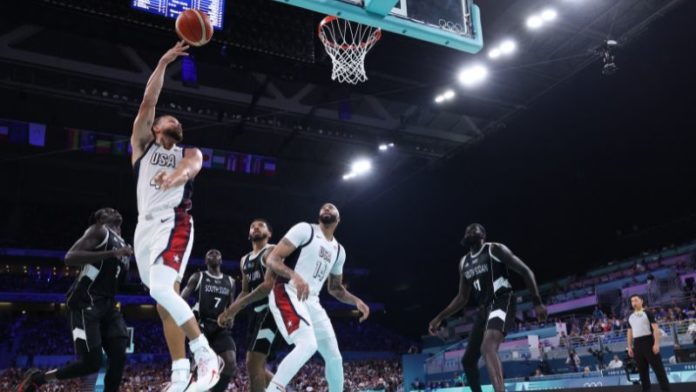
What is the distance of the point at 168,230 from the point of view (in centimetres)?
411

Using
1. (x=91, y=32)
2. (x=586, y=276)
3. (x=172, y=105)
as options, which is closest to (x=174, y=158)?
(x=91, y=32)

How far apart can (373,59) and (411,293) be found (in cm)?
1919

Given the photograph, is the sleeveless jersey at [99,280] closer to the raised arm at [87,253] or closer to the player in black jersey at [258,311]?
the raised arm at [87,253]

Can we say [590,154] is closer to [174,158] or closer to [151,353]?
[174,158]

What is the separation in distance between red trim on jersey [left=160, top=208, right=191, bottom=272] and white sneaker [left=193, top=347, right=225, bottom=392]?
25.3 inches

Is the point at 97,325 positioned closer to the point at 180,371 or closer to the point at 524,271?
the point at 180,371

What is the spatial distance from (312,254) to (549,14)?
13373 millimetres

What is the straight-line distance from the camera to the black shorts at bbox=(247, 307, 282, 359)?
240 inches

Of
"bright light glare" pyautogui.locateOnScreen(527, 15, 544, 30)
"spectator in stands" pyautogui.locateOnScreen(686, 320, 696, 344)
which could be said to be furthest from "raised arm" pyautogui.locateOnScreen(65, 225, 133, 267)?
"bright light glare" pyautogui.locateOnScreen(527, 15, 544, 30)

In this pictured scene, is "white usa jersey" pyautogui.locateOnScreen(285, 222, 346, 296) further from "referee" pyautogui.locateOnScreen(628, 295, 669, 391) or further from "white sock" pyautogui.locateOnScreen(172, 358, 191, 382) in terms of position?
"referee" pyautogui.locateOnScreen(628, 295, 669, 391)

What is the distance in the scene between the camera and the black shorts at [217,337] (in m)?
6.89

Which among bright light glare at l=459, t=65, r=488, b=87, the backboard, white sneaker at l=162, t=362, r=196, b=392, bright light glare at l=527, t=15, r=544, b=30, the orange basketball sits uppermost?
bright light glare at l=527, t=15, r=544, b=30

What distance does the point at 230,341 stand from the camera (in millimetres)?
7004

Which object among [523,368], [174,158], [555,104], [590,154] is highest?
[555,104]
